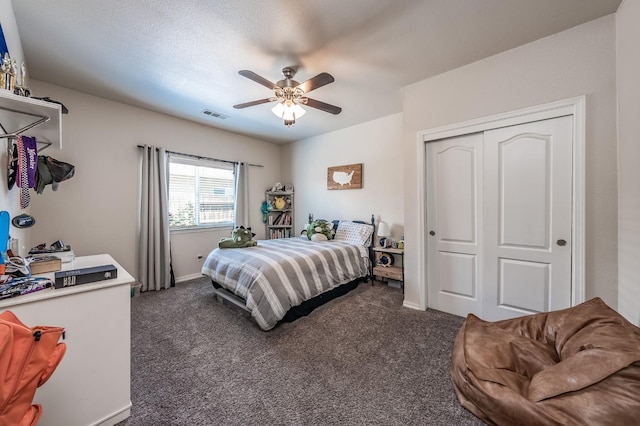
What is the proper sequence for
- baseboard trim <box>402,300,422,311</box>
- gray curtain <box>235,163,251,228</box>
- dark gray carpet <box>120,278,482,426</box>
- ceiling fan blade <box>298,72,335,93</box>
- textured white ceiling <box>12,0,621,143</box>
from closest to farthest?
dark gray carpet <box>120,278,482,426</box> < textured white ceiling <box>12,0,621,143</box> < ceiling fan blade <box>298,72,335,93</box> < baseboard trim <box>402,300,422,311</box> < gray curtain <box>235,163,251,228</box>

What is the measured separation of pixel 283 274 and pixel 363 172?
2451 mm

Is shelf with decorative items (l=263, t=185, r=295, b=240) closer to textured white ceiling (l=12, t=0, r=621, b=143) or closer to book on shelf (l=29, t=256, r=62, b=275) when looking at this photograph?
textured white ceiling (l=12, t=0, r=621, b=143)

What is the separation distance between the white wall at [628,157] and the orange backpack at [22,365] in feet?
10.0

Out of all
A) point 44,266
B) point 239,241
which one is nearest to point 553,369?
point 44,266

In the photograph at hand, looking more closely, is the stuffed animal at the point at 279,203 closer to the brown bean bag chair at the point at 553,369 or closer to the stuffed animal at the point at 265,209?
the stuffed animal at the point at 265,209

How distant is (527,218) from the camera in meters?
2.26

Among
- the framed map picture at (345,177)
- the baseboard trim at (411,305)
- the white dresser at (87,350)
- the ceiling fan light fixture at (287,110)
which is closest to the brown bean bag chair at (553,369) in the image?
the baseboard trim at (411,305)

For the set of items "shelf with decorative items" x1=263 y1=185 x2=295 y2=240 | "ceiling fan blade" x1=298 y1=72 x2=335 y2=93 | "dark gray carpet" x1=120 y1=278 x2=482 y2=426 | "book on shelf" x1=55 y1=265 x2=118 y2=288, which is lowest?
"dark gray carpet" x1=120 y1=278 x2=482 y2=426

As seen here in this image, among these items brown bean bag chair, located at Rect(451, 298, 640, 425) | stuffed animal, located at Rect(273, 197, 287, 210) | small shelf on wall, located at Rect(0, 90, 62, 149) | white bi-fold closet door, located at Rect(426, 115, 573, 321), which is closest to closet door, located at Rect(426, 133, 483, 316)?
white bi-fold closet door, located at Rect(426, 115, 573, 321)

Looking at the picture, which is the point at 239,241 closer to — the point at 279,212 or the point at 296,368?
the point at 296,368

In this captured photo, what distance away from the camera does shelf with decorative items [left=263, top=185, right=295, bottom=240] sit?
5.25 metres

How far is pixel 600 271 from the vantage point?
192 centimetres

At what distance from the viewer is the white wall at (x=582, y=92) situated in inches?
74.0

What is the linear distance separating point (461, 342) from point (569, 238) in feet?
5.15
